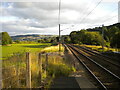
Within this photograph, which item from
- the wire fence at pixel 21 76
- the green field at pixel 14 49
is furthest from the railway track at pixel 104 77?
the green field at pixel 14 49

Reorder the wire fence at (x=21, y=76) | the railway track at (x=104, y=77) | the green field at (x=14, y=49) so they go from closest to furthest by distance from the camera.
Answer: the wire fence at (x=21, y=76) → the railway track at (x=104, y=77) → the green field at (x=14, y=49)

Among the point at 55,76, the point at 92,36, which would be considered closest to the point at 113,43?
the point at 55,76

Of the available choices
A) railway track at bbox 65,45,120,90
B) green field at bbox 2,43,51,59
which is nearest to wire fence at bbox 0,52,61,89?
green field at bbox 2,43,51,59

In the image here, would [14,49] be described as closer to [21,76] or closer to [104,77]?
[104,77]

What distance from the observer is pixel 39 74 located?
7422mm

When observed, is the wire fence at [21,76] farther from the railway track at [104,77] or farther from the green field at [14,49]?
the railway track at [104,77]

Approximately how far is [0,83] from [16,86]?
2.14 ft

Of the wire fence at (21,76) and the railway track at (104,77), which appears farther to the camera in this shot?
the railway track at (104,77)

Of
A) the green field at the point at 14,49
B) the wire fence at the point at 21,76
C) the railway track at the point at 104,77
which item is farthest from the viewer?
the green field at the point at 14,49

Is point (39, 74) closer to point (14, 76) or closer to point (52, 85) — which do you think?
point (52, 85)

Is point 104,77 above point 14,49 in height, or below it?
below

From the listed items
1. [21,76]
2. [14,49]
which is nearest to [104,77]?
[21,76]

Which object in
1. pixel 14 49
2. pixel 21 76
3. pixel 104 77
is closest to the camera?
pixel 21 76

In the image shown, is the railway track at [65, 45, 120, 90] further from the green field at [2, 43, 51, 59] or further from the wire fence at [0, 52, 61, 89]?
the green field at [2, 43, 51, 59]
